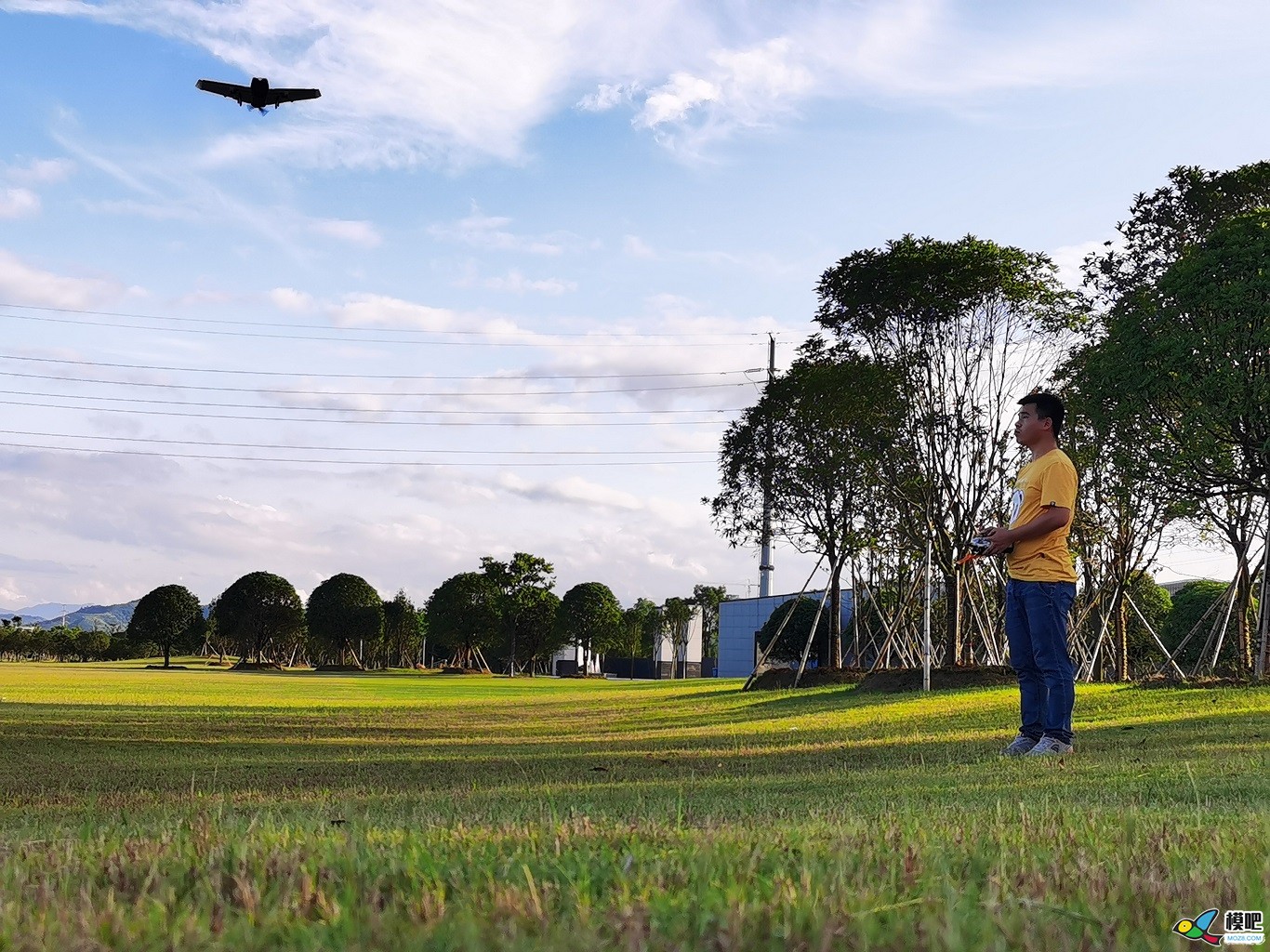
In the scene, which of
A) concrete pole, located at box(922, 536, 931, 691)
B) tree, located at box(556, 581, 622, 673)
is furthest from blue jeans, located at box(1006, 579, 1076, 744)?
tree, located at box(556, 581, 622, 673)

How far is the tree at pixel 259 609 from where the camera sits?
71.2 meters

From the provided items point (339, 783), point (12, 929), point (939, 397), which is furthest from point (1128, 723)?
point (939, 397)

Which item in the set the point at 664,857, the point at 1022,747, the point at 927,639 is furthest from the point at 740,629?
the point at 664,857

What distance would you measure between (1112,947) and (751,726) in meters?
12.5

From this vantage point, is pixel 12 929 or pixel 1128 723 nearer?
pixel 12 929

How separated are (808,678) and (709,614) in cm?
6333

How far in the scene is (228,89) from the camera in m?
17.3

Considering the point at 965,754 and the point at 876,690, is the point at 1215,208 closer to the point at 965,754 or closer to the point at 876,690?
the point at 876,690

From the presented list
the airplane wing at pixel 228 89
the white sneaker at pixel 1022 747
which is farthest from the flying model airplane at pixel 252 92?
the white sneaker at pixel 1022 747

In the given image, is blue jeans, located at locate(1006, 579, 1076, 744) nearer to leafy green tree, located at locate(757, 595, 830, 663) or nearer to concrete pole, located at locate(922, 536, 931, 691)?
concrete pole, located at locate(922, 536, 931, 691)

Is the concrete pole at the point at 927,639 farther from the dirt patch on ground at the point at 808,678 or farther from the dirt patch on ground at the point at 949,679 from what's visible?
the dirt patch on ground at the point at 808,678

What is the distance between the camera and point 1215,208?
21891 mm

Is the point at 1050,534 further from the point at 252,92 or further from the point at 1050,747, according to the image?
the point at 252,92

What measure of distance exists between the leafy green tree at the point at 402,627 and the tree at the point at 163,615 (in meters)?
14.4
